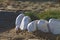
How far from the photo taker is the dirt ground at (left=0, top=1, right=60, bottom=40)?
7.04 metres

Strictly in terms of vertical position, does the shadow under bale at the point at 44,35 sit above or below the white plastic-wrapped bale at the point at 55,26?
below

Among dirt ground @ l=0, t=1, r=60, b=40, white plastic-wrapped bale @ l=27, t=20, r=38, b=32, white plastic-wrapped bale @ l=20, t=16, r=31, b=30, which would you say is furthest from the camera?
white plastic-wrapped bale @ l=20, t=16, r=31, b=30

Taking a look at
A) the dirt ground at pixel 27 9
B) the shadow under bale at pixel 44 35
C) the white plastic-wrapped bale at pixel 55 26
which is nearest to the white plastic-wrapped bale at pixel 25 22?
the dirt ground at pixel 27 9

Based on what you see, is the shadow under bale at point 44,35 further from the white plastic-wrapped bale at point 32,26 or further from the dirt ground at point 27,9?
the white plastic-wrapped bale at point 32,26

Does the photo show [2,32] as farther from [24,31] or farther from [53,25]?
[53,25]

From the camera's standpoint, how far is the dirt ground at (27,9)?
7.04m

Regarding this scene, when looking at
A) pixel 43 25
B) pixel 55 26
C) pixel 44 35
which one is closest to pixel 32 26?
pixel 43 25

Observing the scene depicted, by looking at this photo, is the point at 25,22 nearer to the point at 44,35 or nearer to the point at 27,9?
the point at 44,35

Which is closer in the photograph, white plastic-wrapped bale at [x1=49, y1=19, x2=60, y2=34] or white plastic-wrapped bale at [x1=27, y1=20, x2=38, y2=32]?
white plastic-wrapped bale at [x1=49, y1=19, x2=60, y2=34]

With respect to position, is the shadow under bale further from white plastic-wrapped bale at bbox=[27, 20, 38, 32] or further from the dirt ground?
white plastic-wrapped bale at bbox=[27, 20, 38, 32]

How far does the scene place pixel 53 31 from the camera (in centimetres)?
713

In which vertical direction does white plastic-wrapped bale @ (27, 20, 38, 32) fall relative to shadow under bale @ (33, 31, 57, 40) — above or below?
above

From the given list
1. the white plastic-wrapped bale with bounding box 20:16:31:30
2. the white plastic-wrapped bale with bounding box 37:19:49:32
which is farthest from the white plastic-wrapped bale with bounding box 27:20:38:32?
the white plastic-wrapped bale with bounding box 20:16:31:30

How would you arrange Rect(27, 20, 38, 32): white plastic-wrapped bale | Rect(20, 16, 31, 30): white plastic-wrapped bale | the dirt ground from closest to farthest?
the dirt ground
Rect(27, 20, 38, 32): white plastic-wrapped bale
Rect(20, 16, 31, 30): white plastic-wrapped bale
